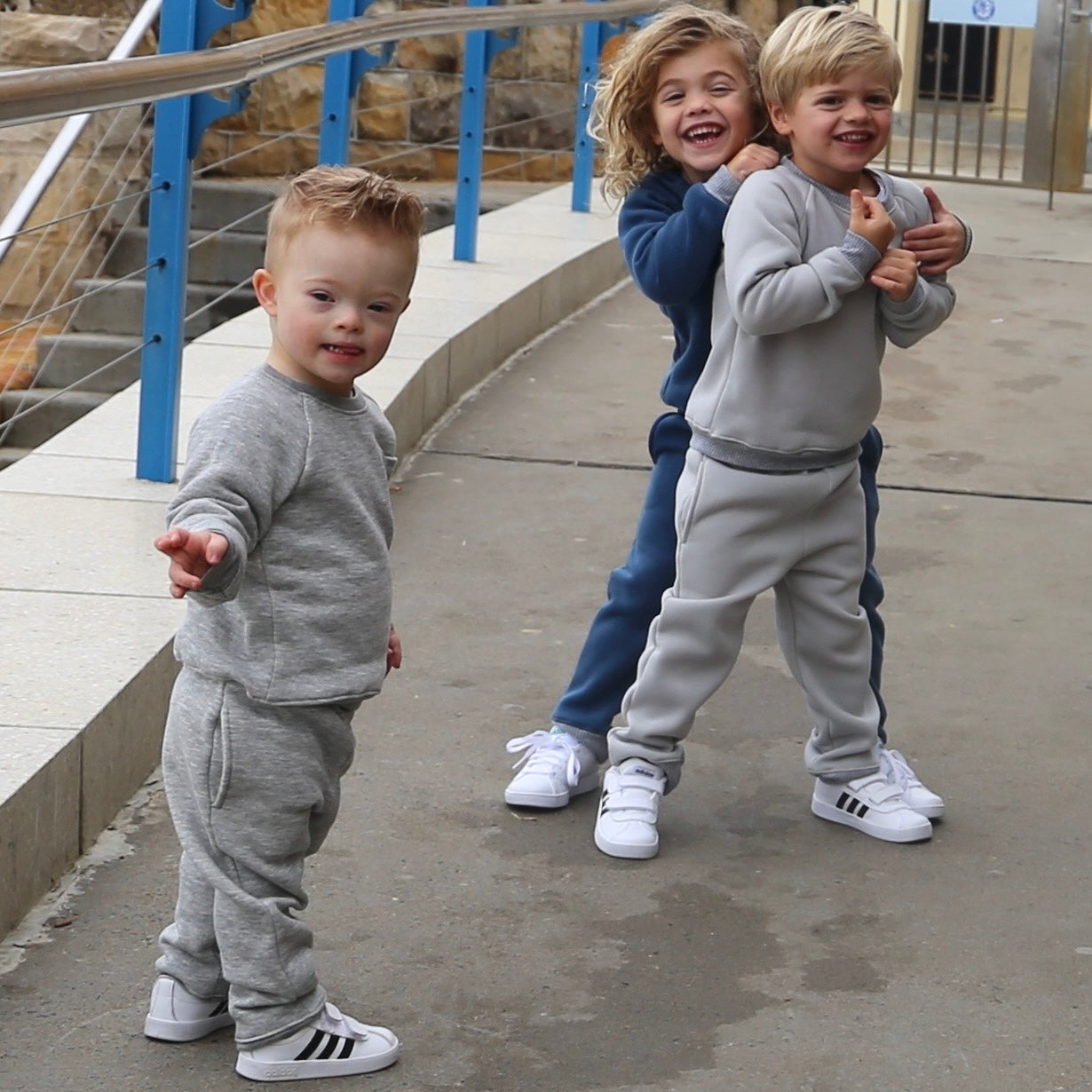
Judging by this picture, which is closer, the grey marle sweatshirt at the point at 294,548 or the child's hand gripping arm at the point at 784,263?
the grey marle sweatshirt at the point at 294,548

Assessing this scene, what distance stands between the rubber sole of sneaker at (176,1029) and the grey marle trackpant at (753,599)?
0.95m

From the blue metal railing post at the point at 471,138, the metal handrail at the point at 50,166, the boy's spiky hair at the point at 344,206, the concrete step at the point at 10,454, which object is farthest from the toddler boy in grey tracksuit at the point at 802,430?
the concrete step at the point at 10,454

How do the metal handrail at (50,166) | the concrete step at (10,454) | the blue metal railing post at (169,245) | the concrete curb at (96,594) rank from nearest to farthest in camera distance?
the concrete curb at (96,594), the blue metal railing post at (169,245), the metal handrail at (50,166), the concrete step at (10,454)

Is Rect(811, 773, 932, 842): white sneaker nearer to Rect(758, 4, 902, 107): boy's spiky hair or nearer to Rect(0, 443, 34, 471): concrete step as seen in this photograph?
Rect(758, 4, 902, 107): boy's spiky hair

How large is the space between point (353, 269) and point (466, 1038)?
998mm

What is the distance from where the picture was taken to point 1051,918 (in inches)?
112

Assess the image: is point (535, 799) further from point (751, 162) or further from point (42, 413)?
point (42, 413)

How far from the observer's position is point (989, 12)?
37.1 ft

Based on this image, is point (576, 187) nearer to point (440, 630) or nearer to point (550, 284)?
point (550, 284)

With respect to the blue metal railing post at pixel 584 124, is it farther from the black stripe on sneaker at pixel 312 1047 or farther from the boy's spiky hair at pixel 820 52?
the black stripe on sneaker at pixel 312 1047

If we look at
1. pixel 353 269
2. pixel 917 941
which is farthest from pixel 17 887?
pixel 917 941

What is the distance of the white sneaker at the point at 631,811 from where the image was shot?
9.95 ft

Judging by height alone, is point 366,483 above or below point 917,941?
above

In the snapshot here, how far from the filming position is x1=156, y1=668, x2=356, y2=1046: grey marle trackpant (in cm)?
225
